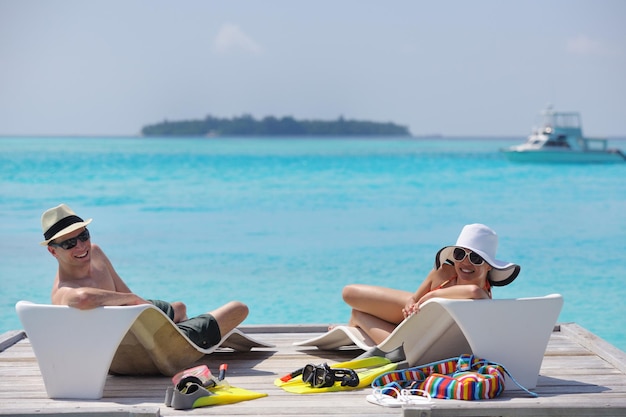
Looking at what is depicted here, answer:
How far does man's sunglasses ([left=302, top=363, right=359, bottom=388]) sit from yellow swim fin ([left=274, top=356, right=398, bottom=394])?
0.02 meters

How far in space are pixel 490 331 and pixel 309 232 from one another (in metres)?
15.1

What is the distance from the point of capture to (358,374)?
16.5 feet

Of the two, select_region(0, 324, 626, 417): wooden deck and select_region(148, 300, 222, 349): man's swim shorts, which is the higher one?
select_region(148, 300, 222, 349): man's swim shorts

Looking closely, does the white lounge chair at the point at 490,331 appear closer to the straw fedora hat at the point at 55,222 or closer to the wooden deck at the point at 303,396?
the wooden deck at the point at 303,396

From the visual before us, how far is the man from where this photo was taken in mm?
4676

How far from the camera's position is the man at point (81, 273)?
468 cm

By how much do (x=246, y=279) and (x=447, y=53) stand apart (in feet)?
220

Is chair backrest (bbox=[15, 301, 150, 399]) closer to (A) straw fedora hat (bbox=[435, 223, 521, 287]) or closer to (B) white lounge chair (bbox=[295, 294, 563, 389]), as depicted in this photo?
(B) white lounge chair (bbox=[295, 294, 563, 389])

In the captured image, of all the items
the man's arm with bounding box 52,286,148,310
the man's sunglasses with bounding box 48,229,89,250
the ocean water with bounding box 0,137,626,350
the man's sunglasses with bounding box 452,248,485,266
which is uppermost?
the man's sunglasses with bounding box 48,229,89,250

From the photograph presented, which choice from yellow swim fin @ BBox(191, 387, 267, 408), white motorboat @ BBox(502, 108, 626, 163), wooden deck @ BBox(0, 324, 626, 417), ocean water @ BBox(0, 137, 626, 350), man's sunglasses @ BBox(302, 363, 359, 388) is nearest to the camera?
wooden deck @ BBox(0, 324, 626, 417)

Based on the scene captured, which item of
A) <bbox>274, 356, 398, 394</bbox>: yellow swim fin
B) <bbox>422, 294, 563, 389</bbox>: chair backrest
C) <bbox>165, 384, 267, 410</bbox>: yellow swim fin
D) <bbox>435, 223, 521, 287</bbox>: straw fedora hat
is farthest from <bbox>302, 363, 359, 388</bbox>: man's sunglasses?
<bbox>435, 223, 521, 287</bbox>: straw fedora hat

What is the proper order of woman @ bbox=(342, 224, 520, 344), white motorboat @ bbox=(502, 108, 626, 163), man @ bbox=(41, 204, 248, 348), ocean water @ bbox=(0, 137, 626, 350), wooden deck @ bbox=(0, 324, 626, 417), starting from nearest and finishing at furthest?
wooden deck @ bbox=(0, 324, 626, 417), man @ bbox=(41, 204, 248, 348), woman @ bbox=(342, 224, 520, 344), ocean water @ bbox=(0, 137, 626, 350), white motorboat @ bbox=(502, 108, 626, 163)

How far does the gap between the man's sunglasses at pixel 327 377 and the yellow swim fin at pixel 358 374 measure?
0.02 metres

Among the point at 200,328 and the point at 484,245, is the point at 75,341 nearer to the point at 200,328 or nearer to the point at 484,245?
the point at 200,328
